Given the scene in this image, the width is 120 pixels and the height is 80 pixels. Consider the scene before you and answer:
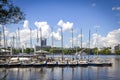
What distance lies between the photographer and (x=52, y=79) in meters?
62.9

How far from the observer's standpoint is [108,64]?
4237 inches

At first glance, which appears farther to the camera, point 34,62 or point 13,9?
point 34,62

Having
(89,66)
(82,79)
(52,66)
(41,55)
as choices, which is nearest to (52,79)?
(82,79)

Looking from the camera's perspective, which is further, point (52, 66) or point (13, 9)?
point (52, 66)

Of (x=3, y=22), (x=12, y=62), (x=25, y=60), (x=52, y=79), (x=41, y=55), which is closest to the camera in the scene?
(x=3, y=22)

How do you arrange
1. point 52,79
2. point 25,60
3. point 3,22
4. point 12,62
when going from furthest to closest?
1. point 25,60
2. point 12,62
3. point 52,79
4. point 3,22

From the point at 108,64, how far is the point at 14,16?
306ft

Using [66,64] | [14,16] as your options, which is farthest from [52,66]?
[14,16]

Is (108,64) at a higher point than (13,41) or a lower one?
lower

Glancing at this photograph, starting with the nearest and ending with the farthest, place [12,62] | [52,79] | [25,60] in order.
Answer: [52,79]
[12,62]
[25,60]

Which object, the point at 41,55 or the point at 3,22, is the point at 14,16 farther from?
the point at 41,55

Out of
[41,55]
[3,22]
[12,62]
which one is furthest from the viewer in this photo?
[41,55]

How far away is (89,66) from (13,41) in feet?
122

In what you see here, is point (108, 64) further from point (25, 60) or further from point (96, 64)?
point (25, 60)
